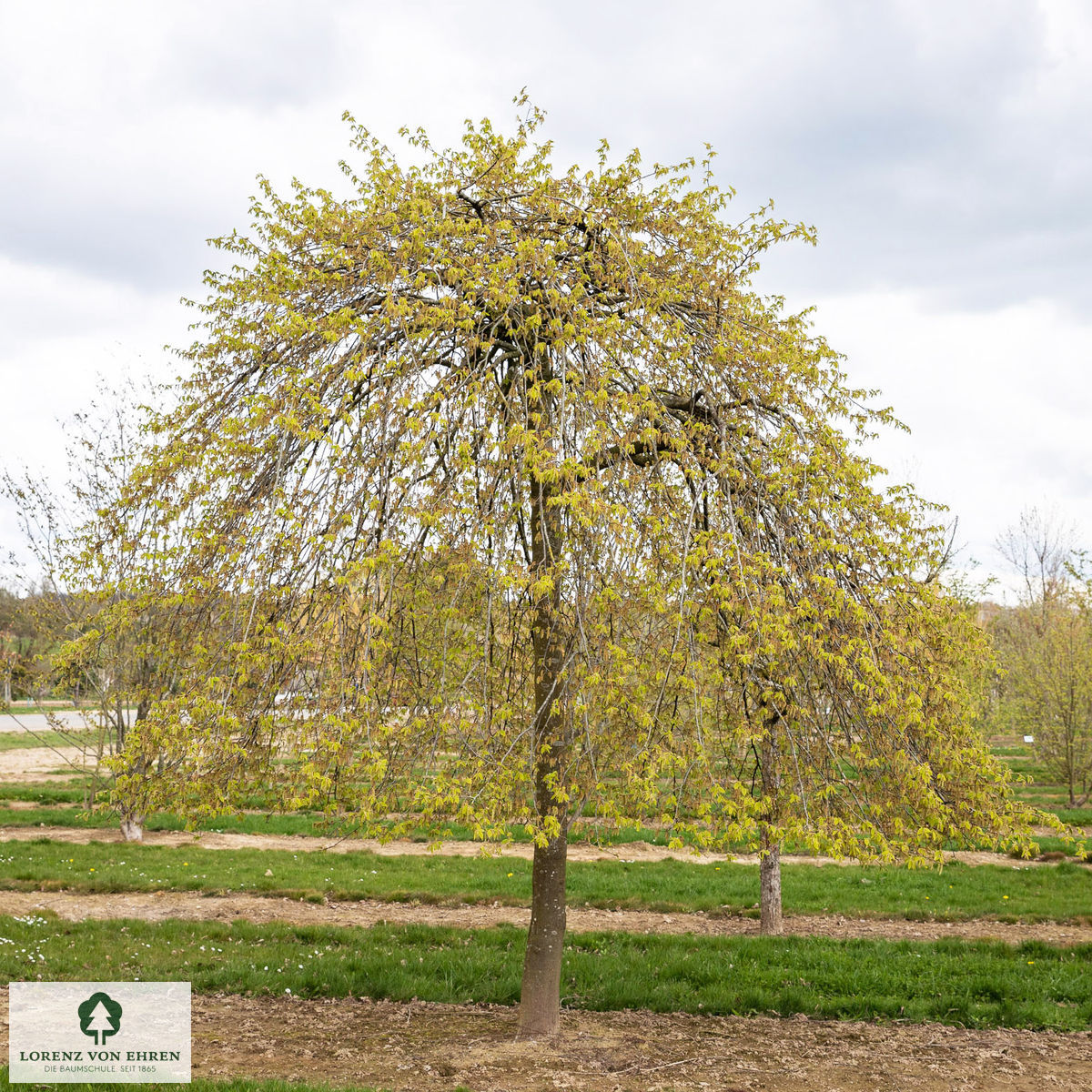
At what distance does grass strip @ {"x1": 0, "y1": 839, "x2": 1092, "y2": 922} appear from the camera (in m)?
9.09

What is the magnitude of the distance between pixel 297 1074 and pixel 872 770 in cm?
349

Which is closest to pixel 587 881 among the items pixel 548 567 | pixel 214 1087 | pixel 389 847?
pixel 389 847

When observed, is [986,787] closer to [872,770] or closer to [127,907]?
[872,770]

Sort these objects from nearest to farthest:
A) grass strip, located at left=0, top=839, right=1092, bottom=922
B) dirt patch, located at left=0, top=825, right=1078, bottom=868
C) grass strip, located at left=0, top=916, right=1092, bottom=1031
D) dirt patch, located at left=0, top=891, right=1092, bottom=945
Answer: grass strip, located at left=0, top=916, right=1092, bottom=1031 → dirt patch, located at left=0, top=891, right=1092, bottom=945 → grass strip, located at left=0, top=839, right=1092, bottom=922 → dirt patch, located at left=0, top=825, right=1078, bottom=868

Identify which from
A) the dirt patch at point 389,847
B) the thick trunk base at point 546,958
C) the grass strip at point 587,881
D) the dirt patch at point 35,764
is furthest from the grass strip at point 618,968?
the dirt patch at point 35,764

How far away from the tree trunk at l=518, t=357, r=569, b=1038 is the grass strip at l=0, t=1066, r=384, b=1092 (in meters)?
1.29

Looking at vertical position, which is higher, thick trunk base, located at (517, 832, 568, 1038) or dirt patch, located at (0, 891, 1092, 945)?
thick trunk base, located at (517, 832, 568, 1038)

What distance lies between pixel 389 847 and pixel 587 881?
3603 millimetres

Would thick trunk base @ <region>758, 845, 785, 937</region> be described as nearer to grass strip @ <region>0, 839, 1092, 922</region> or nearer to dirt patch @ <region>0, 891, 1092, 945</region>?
dirt patch @ <region>0, 891, 1092, 945</region>

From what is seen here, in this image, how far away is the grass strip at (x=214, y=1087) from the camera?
430cm

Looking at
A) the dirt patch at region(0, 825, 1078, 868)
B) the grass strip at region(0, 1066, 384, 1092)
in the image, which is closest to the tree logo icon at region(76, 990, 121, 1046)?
the grass strip at region(0, 1066, 384, 1092)

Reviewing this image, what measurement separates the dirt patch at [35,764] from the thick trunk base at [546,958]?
13.3 m

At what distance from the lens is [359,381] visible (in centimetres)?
466

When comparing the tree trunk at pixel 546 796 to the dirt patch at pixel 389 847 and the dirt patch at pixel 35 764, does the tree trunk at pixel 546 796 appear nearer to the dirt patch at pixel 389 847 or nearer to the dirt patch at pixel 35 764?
the dirt patch at pixel 389 847
